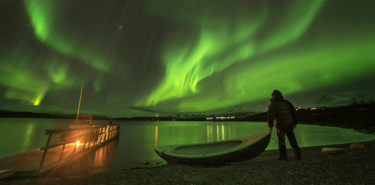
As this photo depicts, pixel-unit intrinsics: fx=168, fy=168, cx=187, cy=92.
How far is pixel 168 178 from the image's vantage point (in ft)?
20.6

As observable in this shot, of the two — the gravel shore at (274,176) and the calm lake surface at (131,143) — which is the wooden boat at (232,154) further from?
the calm lake surface at (131,143)

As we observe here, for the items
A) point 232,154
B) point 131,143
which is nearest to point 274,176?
point 232,154

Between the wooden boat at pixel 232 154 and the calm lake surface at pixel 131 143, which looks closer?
the wooden boat at pixel 232 154

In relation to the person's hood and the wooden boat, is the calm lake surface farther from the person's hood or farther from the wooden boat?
the person's hood

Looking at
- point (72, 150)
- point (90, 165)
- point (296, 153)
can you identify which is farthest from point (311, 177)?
point (72, 150)

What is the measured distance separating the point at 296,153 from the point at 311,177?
2.56 m

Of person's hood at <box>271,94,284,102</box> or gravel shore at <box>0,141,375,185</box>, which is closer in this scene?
gravel shore at <box>0,141,375,185</box>

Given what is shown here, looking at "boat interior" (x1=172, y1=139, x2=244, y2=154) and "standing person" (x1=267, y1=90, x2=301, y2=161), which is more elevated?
"standing person" (x1=267, y1=90, x2=301, y2=161)

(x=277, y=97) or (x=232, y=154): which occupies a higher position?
(x=277, y=97)

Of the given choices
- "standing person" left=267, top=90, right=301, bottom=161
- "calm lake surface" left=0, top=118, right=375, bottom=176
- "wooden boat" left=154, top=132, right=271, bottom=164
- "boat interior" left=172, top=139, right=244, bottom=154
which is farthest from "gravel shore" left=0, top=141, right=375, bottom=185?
"calm lake surface" left=0, top=118, right=375, bottom=176

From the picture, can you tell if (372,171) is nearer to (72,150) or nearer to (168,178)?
(168,178)

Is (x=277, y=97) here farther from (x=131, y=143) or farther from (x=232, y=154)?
(x=131, y=143)

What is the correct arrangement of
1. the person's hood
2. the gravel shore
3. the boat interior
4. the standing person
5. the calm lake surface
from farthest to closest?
1. the calm lake surface
2. the boat interior
3. the person's hood
4. the standing person
5. the gravel shore

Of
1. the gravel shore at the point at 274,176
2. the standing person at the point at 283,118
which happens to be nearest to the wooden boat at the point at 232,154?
the standing person at the point at 283,118
